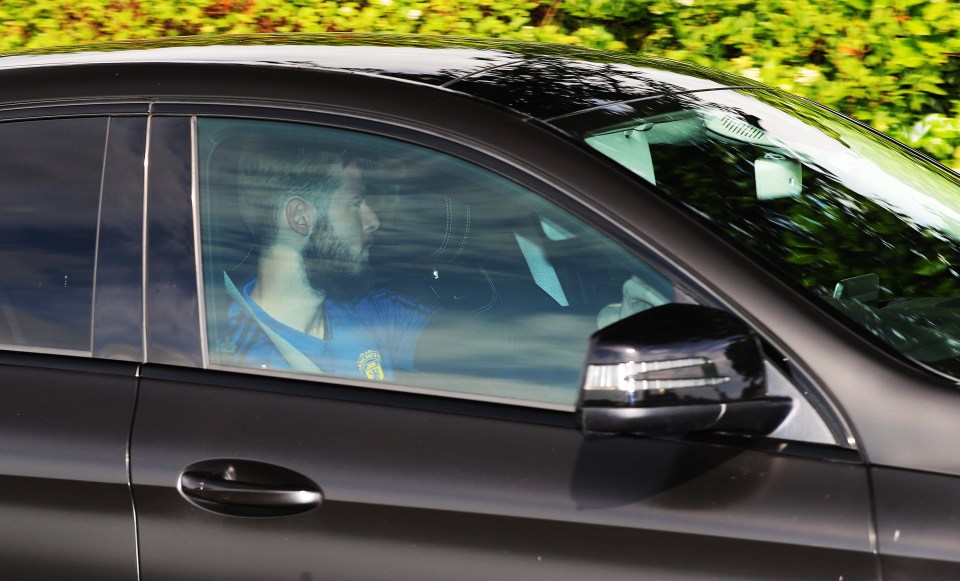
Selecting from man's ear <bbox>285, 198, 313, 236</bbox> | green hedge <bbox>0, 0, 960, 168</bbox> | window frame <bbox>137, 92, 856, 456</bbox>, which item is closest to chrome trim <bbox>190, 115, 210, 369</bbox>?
window frame <bbox>137, 92, 856, 456</bbox>

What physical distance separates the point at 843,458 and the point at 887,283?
0.57 meters

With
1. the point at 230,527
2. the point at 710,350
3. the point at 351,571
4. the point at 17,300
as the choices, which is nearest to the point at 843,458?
the point at 710,350

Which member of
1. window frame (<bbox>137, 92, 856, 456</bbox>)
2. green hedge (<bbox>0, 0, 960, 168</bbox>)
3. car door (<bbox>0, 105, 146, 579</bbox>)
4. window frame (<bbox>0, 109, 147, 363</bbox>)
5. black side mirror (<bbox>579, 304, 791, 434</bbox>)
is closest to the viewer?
black side mirror (<bbox>579, 304, 791, 434</bbox>)

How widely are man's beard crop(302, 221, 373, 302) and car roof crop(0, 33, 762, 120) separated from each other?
337 millimetres

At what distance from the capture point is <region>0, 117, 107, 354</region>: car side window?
2217mm

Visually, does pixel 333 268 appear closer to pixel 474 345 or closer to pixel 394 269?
pixel 394 269

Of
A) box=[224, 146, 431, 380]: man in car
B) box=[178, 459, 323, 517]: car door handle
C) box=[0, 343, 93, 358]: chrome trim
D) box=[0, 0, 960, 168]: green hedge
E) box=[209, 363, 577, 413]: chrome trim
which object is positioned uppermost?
box=[224, 146, 431, 380]: man in car

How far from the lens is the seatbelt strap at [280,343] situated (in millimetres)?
2102

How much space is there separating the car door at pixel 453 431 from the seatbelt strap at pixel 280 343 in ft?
0.06

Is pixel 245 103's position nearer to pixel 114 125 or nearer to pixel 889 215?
pixel 114 125

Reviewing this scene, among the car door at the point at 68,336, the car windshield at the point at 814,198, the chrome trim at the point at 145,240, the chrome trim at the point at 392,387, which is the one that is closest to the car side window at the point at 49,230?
the car door at the point at 68,336

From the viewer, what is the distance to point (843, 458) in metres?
1.77

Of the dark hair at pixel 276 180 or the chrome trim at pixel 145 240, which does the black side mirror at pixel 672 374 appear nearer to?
the dark hair at pixel 276 180

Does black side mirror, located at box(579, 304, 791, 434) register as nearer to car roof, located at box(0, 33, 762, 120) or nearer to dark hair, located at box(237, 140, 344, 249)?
car roof, located at box(0, 33, 762, 120)
